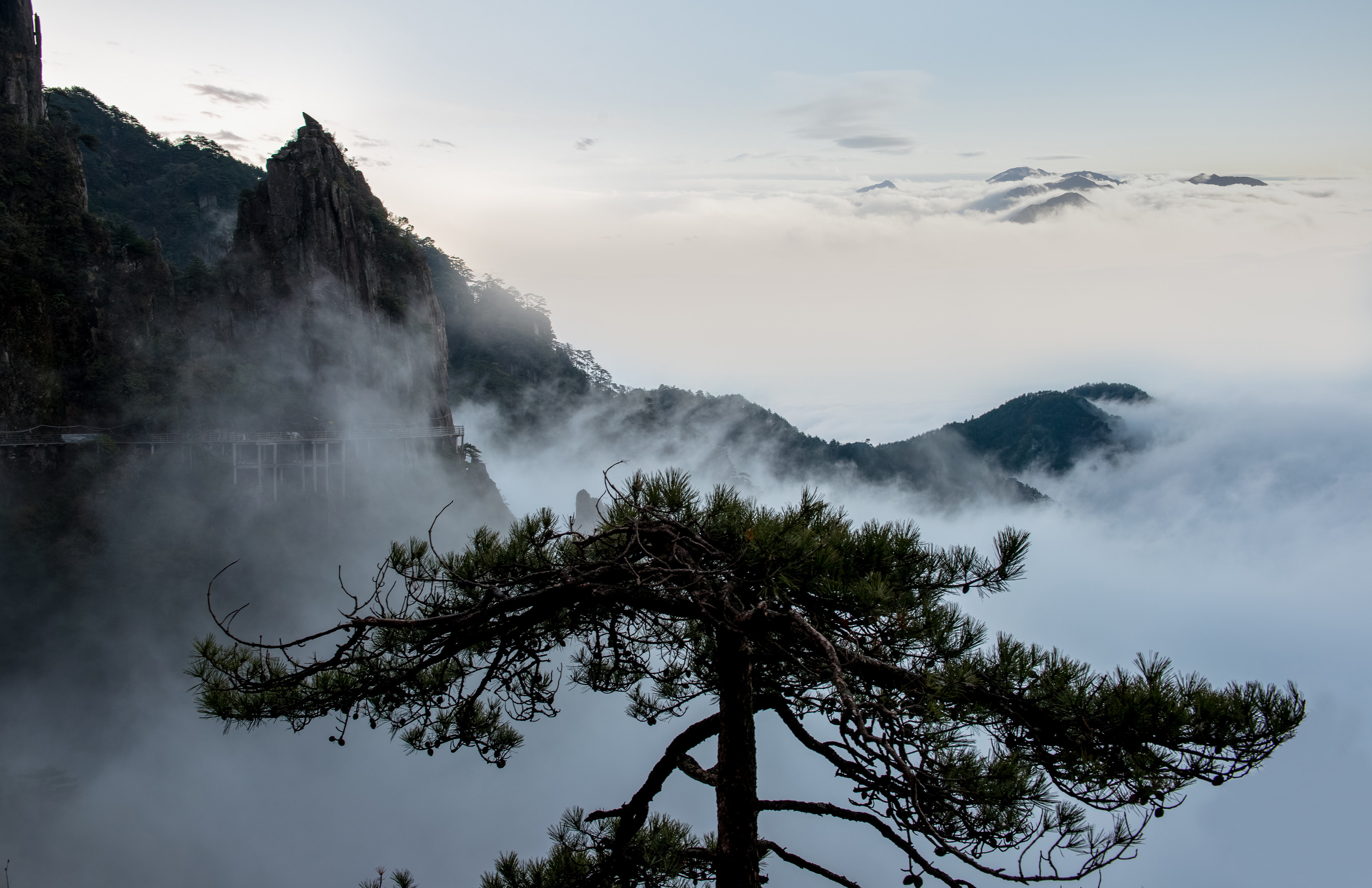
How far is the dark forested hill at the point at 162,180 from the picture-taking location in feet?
119

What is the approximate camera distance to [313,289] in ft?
81.5

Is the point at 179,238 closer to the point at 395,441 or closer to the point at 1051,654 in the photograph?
the point at 395,441

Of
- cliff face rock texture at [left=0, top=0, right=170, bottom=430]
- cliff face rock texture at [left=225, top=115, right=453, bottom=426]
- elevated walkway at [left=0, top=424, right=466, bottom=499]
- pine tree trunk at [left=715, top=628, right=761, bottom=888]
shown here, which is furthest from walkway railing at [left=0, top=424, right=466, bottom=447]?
pine tree trunk at [left=715, top=628, right=761, bottom=888]

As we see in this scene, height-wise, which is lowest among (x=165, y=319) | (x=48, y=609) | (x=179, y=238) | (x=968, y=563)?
(x=968, y=563)

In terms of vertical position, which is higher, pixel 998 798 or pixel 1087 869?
pixel 998 798

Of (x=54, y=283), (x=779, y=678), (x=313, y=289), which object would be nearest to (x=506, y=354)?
(x=313, y=289)

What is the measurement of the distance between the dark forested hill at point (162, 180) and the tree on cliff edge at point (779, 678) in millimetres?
38036

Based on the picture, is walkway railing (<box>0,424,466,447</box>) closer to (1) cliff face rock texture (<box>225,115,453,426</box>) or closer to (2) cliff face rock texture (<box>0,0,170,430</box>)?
(2) cliff face rock texture (<box>0,0,170,430</box>)

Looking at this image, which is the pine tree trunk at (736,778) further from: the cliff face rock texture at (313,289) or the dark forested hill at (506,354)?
the dark forested hill at (506,354)

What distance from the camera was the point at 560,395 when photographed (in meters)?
36.5

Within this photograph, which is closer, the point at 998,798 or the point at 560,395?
the point at 998,798

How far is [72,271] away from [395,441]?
32.7ft

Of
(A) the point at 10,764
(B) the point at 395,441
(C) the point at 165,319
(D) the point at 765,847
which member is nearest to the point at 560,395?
(B) the point at 395,441

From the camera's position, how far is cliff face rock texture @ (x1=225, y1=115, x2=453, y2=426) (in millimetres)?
24641
